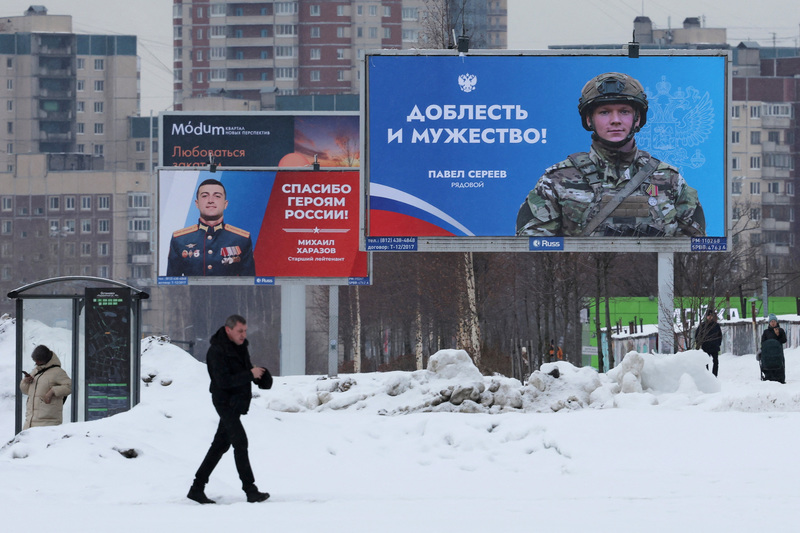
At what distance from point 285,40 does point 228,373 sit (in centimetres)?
14220

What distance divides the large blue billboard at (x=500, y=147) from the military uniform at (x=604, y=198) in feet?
0.08

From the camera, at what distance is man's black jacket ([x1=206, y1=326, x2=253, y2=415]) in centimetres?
993

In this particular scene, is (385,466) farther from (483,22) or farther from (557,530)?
(483,22)

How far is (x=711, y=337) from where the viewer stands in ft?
78.3

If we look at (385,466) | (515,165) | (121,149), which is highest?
(121,149)

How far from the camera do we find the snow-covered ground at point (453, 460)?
9.22 m

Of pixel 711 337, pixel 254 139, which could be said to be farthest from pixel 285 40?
pixel 711 337

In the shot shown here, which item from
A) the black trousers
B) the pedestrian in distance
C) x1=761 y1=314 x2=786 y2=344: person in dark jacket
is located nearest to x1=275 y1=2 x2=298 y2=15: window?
the pedestrian in distance

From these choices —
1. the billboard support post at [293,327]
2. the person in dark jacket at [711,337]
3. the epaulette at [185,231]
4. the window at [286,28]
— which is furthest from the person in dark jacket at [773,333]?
the window at [286,28]

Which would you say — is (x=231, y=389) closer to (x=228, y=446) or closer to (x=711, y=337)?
(x=228, y=446)

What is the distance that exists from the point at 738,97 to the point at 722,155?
108260 millimetres

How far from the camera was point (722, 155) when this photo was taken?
23.8 meters

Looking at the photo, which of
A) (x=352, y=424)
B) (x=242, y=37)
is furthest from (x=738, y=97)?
(x=352, y=424)

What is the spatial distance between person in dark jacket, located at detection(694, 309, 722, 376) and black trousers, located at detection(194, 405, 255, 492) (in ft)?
49.1
